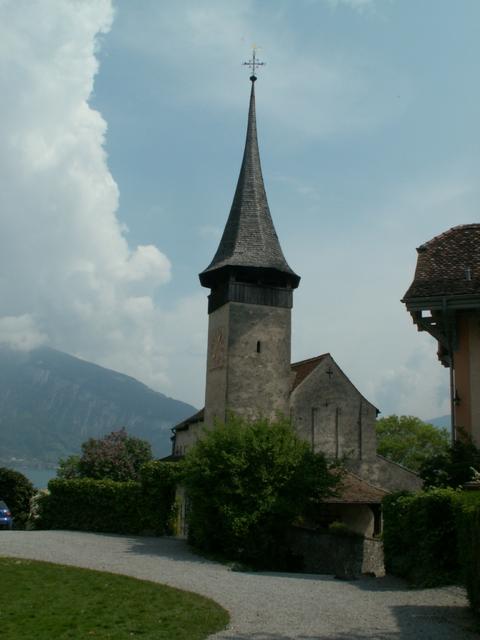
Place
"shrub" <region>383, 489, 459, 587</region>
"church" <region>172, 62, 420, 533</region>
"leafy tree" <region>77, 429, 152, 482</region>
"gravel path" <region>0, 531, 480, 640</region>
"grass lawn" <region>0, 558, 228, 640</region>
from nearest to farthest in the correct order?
1. "grass lawn" <region>0, 558, 228, 640</region>
2. "gravel path" <region>0, 531, 480, 640</region>
3. "shrub" <region>383, 489, 459, 587</region>
4. "church" <region>172, 62, 420, 533</region>
5. "leafy tree" <region>77, 429, 152, 482</region>

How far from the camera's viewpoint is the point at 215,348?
38.6 m

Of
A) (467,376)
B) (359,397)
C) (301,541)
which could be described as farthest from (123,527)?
(467,376)

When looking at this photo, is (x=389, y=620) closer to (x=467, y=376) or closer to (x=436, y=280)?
(x=467, y=376)

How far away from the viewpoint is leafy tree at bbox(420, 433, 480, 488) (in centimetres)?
1748

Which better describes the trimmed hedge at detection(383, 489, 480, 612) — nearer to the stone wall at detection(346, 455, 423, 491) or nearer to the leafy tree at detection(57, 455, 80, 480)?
the stone wall at detection(346, 455, 423, 491)

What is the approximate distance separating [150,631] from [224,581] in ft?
21.4

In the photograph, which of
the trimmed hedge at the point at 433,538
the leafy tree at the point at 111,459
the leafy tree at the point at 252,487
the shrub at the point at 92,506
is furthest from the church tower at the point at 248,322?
the leafy tree at the point at 111,459

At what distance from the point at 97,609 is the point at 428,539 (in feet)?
25.1

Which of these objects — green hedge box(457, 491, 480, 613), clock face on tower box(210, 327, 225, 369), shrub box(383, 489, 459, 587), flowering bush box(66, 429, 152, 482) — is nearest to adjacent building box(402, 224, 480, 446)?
shrub box(383, 489, 459, 587)

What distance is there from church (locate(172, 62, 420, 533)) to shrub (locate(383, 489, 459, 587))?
57.0 feet

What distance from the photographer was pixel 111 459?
2352 inches

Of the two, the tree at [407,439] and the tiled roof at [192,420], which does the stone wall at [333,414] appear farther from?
the tree at [407,439]

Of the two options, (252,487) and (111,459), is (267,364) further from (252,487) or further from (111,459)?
(111,459)

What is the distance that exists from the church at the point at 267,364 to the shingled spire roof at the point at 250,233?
0.17ft
